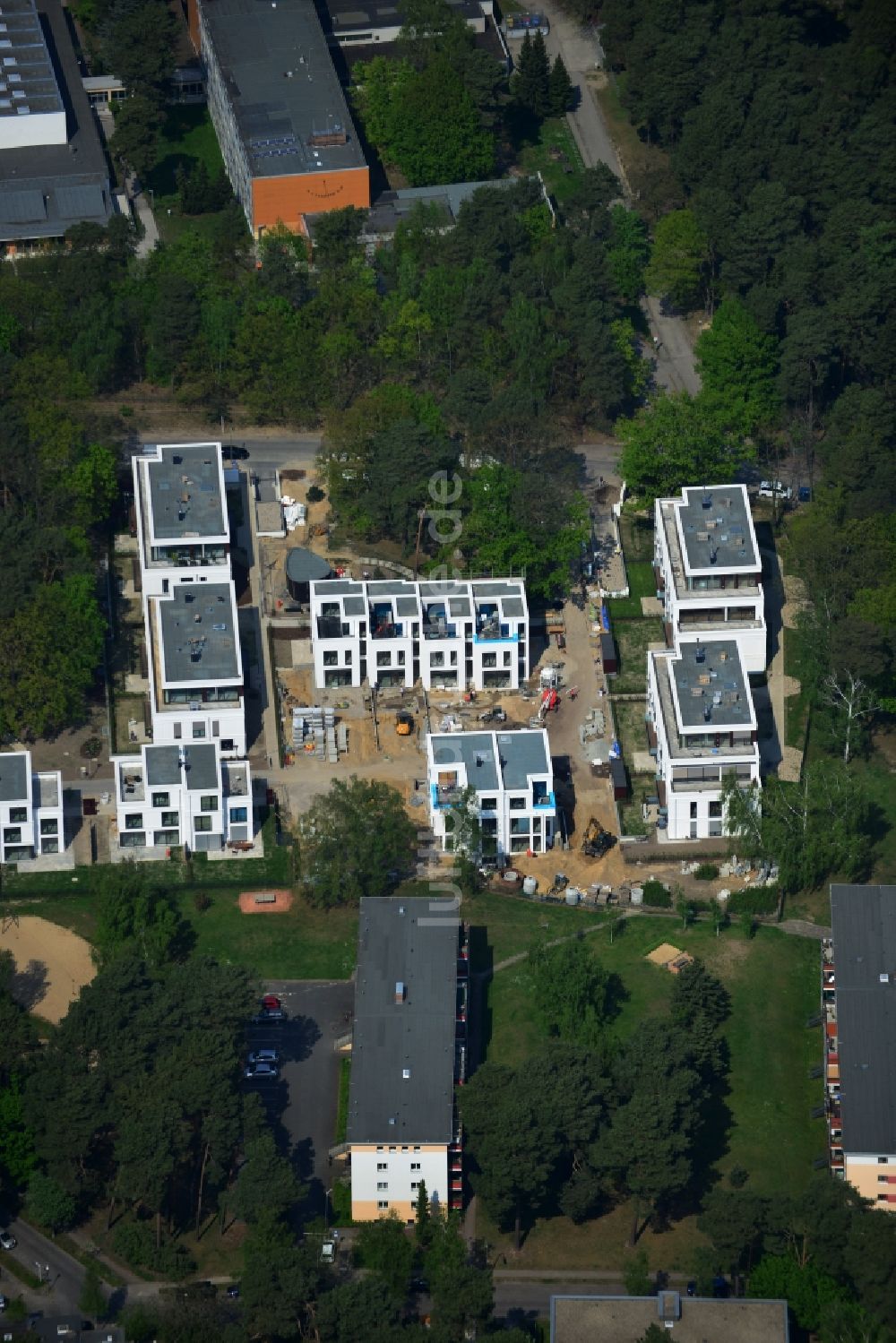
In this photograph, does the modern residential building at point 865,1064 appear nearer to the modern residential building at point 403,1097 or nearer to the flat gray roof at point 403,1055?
the modern residential building at point 403,1097

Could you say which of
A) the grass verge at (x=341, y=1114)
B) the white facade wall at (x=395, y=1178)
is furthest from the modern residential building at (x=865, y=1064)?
the grass verge at (x=341, y=1114)

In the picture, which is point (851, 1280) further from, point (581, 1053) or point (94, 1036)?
point (94, 1036)

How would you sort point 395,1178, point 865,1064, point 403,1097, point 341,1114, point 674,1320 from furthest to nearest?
point 341,1114 → point 865,1064 → point 403,1097 → point 395,1178 → point 674,1320

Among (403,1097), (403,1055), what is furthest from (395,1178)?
(403,1055)

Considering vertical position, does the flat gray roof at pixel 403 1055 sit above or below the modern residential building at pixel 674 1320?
above

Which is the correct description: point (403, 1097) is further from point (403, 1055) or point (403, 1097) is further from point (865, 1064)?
point (865, 1064)

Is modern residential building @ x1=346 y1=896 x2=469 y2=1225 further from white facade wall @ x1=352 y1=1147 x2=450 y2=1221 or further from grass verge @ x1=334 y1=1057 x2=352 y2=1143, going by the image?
grass verge @ x1=334 y1=1057 x2=352 y2=1143
